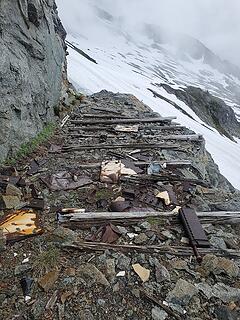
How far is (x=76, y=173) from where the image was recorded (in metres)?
7.76

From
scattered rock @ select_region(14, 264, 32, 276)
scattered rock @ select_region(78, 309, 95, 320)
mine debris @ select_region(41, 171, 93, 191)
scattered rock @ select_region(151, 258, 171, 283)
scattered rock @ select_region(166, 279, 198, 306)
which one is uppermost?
scattered rock @ select_region(166, 279, 198, 306)

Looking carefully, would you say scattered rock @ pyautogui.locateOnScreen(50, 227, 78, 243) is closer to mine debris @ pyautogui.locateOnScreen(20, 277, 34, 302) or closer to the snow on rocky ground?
mine debris @ pyautogui.locateOnScreen(20, 277, 34, 302)

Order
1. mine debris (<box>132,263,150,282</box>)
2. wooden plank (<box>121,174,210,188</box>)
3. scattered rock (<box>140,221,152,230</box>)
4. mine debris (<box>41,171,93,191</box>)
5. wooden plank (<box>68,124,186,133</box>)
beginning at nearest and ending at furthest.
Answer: mine debris (<box>132,263,150,282</box>) < scattered rock (<box>140,221,152,230</box>) < mine debris (<box>41,171,93,191</box>) < wooden plank (<box>121,174,210,188</box>) < wooden plank (<box>68,124,186,133</box>)

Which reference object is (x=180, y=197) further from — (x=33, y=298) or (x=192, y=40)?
(x=192, y=40)

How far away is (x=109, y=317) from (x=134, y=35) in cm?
17286

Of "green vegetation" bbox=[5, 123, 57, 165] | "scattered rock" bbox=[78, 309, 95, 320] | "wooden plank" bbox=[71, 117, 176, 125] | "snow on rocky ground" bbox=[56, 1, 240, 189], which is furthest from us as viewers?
"snow on rocky ground" bbox=[56, 1, 240, 189]

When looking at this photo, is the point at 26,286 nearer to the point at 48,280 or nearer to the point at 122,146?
the point at 48,280

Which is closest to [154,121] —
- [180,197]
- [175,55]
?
[180,197]

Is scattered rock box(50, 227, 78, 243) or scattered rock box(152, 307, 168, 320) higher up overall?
scattered rock box(152, 307, 168, 320)

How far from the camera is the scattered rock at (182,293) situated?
13.5ft

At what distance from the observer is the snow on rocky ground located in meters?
24.3

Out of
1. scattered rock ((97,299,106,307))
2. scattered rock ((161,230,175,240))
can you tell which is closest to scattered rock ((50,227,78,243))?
scattered rock ((97,299,106,307))

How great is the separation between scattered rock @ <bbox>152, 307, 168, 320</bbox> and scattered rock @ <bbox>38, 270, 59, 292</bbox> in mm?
1379

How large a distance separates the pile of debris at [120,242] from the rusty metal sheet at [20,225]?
0.03m
